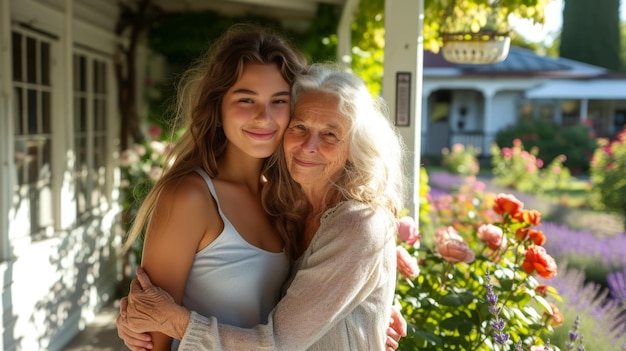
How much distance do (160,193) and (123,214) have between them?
456cm

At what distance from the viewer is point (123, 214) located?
5.95 metres

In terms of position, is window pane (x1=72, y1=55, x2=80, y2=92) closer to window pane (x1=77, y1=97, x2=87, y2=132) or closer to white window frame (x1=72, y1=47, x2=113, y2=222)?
white window frame (x1=72, y1=47, x2=113, y2=222)

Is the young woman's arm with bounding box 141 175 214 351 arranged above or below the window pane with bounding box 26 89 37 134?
below

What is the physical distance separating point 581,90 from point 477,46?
52.4 ft

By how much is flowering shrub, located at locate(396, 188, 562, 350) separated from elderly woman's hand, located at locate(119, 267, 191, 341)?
94 centimetres

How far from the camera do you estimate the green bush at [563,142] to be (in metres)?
16.8

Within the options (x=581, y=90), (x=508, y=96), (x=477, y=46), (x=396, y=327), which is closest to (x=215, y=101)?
(x=396, y=327)

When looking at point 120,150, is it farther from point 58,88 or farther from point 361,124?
point 361,124

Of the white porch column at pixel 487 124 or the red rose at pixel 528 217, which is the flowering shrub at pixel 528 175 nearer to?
the red rose at pixel 528 217

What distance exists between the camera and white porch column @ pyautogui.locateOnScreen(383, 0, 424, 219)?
2.60 metres

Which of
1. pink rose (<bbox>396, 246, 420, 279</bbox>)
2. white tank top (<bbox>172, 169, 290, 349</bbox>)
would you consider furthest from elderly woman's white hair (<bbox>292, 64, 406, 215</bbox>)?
pink rose (<bbox>396, 246, 420, 279</bbox>)

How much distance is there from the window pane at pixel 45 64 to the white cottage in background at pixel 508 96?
1465 cm

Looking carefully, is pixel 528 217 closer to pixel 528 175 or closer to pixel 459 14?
pixel 459 14

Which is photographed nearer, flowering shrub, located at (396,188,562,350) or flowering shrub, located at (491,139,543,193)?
flowering shrub, located at (396,188,562,350)
